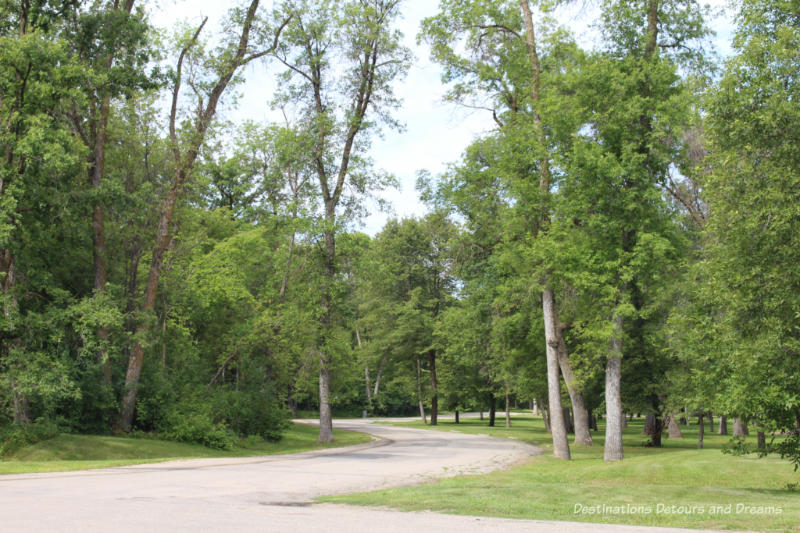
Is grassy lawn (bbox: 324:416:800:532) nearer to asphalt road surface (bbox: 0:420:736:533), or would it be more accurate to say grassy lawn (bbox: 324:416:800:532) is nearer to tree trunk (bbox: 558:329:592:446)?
asphalt road surface (bbox: 0:420:736:533)

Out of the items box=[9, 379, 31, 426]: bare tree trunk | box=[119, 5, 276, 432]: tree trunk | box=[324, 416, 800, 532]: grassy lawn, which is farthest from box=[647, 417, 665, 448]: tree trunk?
box=[9, 379, 31, 426]: bare tree trunk

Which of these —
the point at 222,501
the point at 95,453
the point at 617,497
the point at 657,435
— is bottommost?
the point at 657,435

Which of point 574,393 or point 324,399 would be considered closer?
point 574,393

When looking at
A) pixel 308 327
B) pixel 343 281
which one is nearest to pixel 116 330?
pixel 308 327

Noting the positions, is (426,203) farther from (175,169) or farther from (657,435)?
(657,435)

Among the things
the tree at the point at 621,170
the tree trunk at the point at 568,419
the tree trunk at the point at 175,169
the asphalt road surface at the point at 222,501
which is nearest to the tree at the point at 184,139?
the tree trunk at the point at 175,169

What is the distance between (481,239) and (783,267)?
15926mm

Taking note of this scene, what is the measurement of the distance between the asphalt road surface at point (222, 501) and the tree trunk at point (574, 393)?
7135 millimetres

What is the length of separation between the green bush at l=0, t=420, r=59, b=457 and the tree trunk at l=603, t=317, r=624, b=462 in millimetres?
16529

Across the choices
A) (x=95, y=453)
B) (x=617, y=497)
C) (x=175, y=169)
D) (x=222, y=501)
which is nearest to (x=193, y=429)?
(x=95, y=453)

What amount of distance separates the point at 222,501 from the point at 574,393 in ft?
62.2

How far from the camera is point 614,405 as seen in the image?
20.2 meters

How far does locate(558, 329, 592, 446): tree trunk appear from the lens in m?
23.0

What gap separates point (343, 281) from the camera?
28.0 meters
